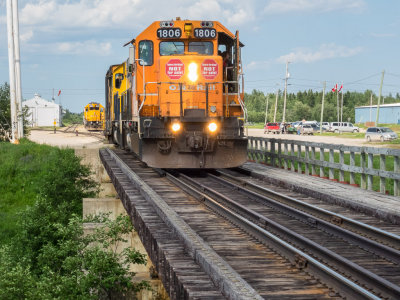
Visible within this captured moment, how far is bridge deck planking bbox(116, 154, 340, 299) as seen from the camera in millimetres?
5273

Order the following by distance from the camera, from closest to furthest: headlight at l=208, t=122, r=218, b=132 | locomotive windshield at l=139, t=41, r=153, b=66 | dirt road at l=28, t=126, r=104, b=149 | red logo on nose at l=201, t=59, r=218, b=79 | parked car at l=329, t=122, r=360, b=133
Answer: headlight at l=208, t=122, r=218, b=132 < red logo on nose at l=201, t=59, r=218, b=79 < locomotive windshield at l=139, t=41, r=153, b=66 < dirt road at l=28, t=126, r=104, b=149 < parked car at l=329, t=122, r=360, b=133

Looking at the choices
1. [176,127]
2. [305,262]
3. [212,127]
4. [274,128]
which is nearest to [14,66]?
[176,127]

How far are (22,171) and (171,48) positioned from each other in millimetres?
17365

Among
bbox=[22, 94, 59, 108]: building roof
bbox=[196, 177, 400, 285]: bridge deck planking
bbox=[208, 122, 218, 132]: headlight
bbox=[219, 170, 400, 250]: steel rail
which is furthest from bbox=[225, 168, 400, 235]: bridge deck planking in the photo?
bbox=[22, 94, 59, 108]: building roof

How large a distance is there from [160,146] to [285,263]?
807cm

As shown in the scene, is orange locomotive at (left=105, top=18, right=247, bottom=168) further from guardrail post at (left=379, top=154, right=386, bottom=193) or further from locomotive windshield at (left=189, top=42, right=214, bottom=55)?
guardrail post at (left=379, top=154, right=386, bottom=193)

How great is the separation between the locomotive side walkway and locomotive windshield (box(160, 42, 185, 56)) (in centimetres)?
386

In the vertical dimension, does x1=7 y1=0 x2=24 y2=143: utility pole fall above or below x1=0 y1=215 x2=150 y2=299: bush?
above

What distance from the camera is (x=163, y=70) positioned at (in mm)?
14406

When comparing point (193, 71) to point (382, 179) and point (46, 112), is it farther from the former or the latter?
point (46, 112)

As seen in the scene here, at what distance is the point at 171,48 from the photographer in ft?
48.3

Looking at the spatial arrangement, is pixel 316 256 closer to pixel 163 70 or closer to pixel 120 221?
pixel 120 221

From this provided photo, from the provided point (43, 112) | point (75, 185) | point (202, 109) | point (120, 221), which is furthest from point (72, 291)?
point (43, 112)

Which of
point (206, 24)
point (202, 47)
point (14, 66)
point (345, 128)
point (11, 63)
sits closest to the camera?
point (206, 24)
